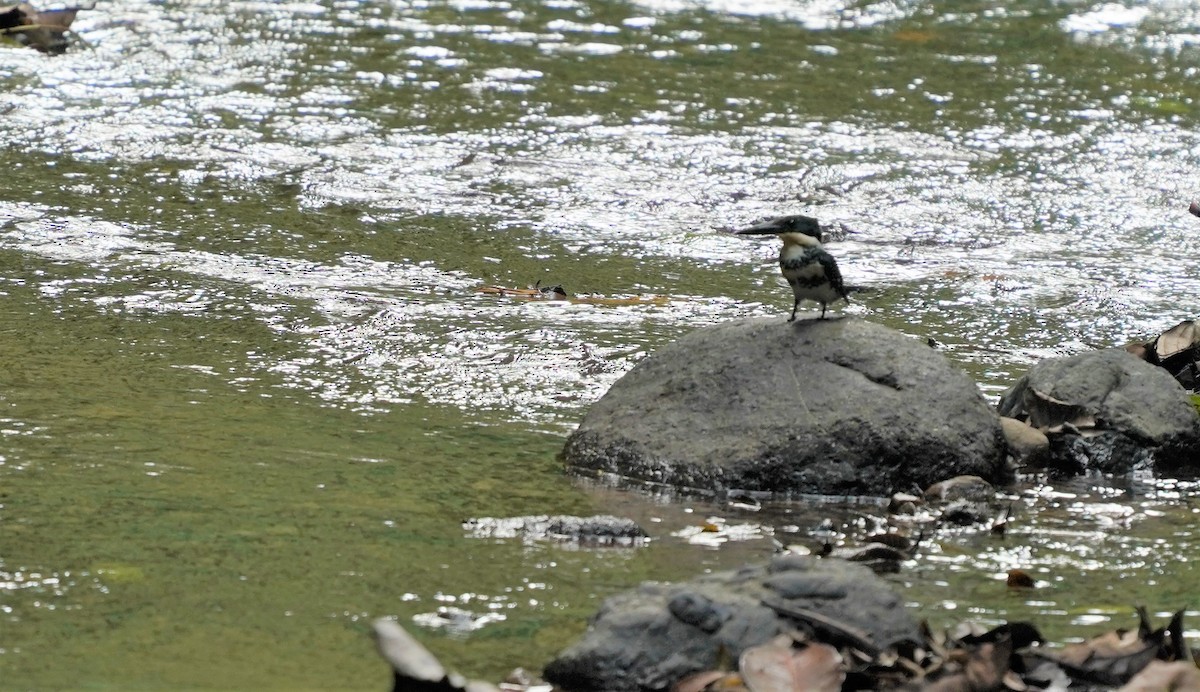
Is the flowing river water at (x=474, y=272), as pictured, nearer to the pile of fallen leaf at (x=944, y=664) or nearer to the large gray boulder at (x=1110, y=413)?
the large gray boulder at (x=1110, y=413)

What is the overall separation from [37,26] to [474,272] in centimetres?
433

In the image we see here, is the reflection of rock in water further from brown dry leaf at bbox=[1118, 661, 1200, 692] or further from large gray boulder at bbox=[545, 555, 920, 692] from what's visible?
brown dry leaf at bbox=[1118, 661, 1200, 692]

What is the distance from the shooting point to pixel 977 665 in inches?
129

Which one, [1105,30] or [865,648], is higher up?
[1105,30]

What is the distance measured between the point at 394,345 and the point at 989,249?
2678 mm

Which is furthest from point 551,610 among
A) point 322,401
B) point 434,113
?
point 434,113

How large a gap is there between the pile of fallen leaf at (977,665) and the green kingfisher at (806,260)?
186 centimetres

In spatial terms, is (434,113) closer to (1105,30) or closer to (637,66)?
(637,66)

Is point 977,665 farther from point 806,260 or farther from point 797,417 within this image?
point 806,260

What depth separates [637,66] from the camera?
31.9ft

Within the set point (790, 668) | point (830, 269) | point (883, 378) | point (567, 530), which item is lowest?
point (567, 530)

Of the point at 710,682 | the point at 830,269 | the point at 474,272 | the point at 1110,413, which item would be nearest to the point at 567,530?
the point at 710,682

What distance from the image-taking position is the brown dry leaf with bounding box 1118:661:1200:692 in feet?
10.6

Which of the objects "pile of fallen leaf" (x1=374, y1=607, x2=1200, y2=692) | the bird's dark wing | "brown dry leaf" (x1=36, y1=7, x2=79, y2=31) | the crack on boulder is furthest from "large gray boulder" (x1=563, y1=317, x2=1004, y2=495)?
"brown dry leaf" (x1=36, y1=7, x2=79, y2=31)
